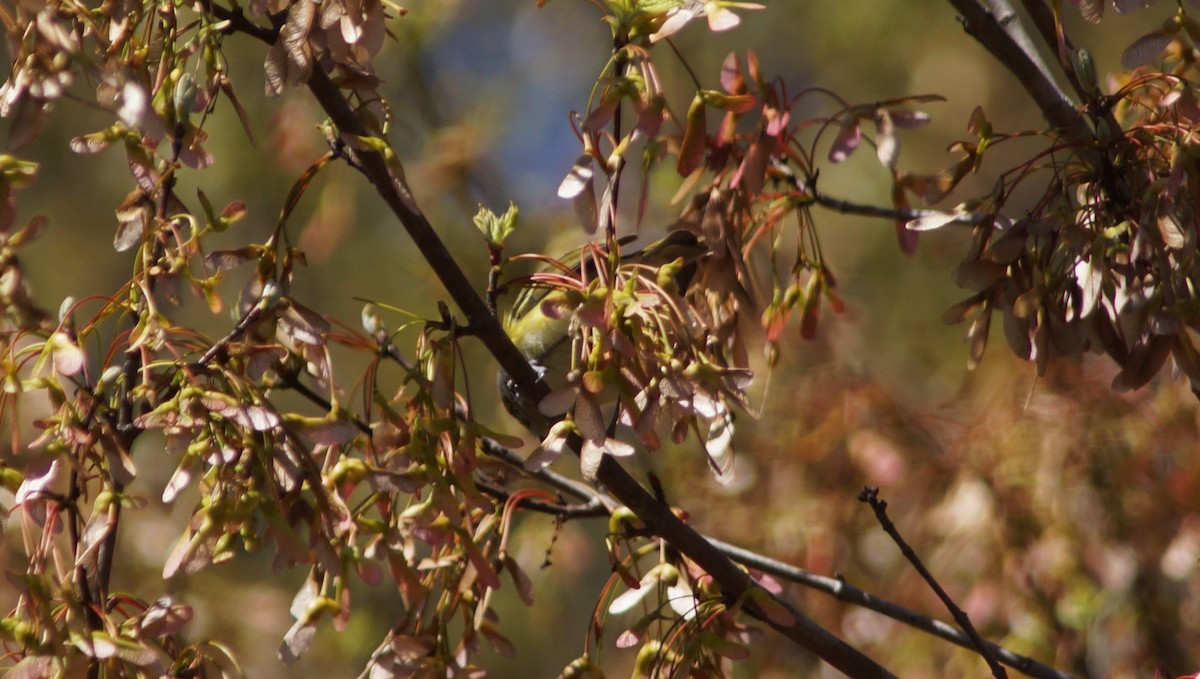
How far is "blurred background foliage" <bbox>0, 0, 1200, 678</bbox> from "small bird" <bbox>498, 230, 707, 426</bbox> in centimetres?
36

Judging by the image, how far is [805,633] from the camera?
1.79m

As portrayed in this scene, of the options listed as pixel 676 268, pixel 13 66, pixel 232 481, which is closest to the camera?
pixel 13 66

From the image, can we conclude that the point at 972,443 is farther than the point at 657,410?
Yes

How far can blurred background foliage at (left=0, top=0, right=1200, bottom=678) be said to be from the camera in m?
3.23

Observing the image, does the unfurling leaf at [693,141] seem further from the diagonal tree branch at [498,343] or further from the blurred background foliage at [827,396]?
the blurred background foliage at [827,396]

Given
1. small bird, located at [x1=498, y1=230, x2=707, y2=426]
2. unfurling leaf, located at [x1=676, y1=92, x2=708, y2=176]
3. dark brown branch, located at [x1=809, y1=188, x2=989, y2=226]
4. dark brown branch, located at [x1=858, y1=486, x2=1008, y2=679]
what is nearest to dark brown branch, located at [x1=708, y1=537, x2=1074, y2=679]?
dark brown branch, located at [x1=858, y1=486, x2=1008, y2=679]

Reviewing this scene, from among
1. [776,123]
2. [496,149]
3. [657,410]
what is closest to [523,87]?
[496,149]

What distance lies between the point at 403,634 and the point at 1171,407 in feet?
7.99

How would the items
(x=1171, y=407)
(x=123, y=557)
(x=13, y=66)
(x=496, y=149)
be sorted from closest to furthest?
(x=13, y=66), (x=1171, y=407), (x=123, y=557), (x=496, y=149)

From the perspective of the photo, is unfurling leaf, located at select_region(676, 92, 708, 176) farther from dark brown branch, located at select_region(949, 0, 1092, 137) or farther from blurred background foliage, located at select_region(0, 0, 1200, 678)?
blurred background foliage, located at select_region(0, 0, 1200, 678)

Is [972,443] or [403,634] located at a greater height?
[403,634]

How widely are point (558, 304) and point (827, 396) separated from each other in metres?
2.35

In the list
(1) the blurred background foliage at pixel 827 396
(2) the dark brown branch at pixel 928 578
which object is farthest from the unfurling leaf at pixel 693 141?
(1) the blurred background foliage at pixel 827 396

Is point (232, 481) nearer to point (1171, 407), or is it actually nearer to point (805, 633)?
point (805, 633)
